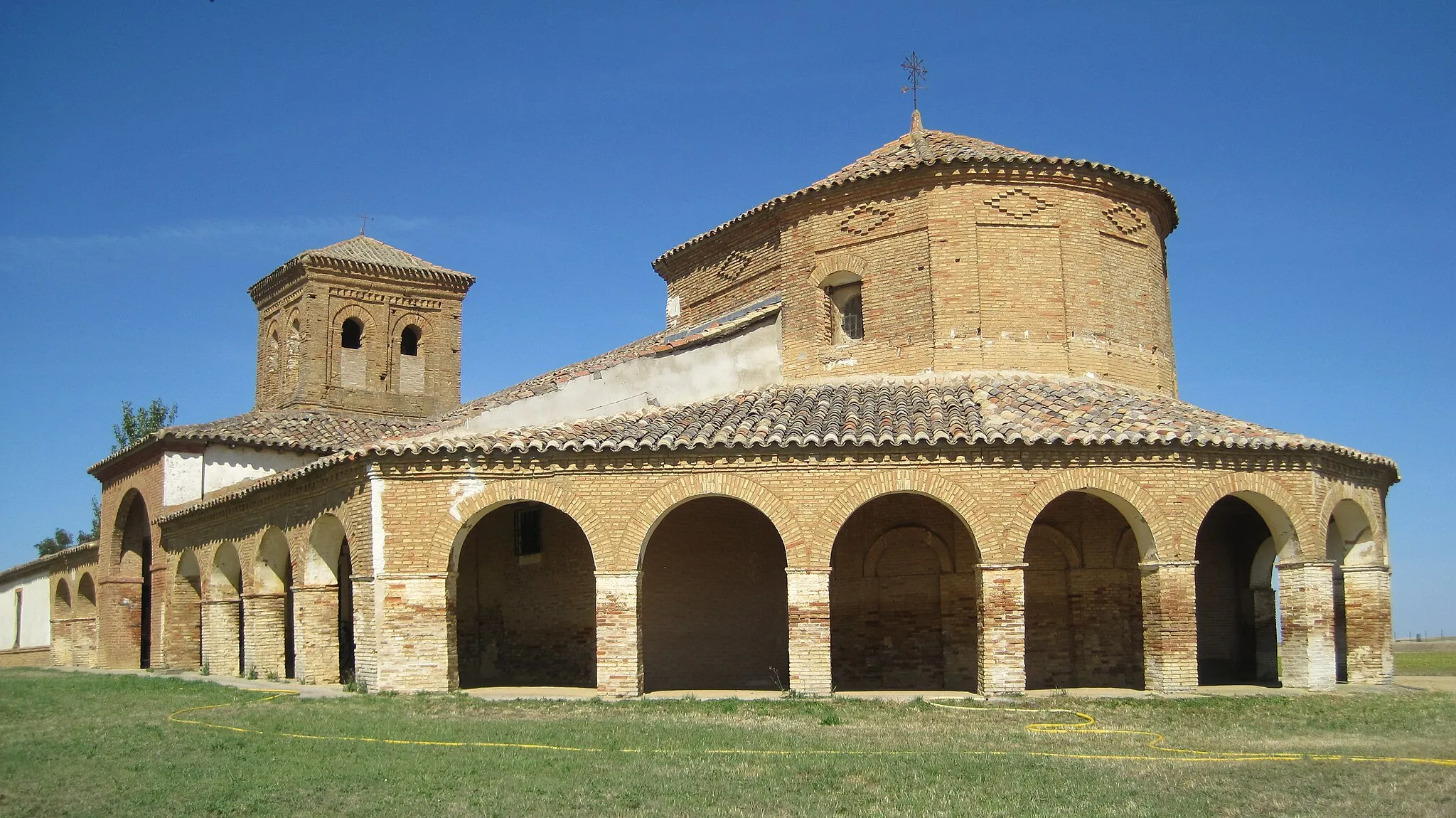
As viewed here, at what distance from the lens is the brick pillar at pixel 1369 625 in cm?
1825

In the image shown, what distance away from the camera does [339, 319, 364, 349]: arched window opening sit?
106 feet

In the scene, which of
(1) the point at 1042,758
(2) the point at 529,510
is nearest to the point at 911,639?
(2) the point at 529,510

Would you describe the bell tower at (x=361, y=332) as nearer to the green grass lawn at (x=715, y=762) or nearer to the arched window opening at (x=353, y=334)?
the arched window opening at (x=353, y=334)

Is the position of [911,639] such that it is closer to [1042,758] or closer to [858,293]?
[858,293]

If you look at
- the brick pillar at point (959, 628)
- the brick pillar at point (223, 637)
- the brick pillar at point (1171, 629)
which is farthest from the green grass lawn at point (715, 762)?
the brick pillar at point (223, 637)

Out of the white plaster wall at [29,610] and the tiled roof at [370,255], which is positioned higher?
the tiled roof at [370,255]

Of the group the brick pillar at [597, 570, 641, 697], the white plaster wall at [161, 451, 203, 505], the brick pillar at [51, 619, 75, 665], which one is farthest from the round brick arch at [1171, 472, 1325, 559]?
the brick pillar at [51, 619, 75, 665]

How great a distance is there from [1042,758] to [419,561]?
29.0 ft

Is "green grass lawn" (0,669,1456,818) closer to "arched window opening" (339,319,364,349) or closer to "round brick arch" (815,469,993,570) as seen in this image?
"round brick arch" (815,469,993,570)

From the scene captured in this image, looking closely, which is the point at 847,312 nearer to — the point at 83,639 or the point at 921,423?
the point at 921,423

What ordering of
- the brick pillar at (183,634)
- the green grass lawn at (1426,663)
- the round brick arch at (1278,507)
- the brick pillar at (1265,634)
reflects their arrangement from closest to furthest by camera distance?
the round brick arch at (1278,507) < the brick pillar at (1265,634) < the brick pillar at (183,634) < the green grass lawn at (1426,663)

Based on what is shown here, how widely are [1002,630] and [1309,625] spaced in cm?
434

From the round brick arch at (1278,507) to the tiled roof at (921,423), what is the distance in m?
0.51

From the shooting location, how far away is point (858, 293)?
20.5 metres
